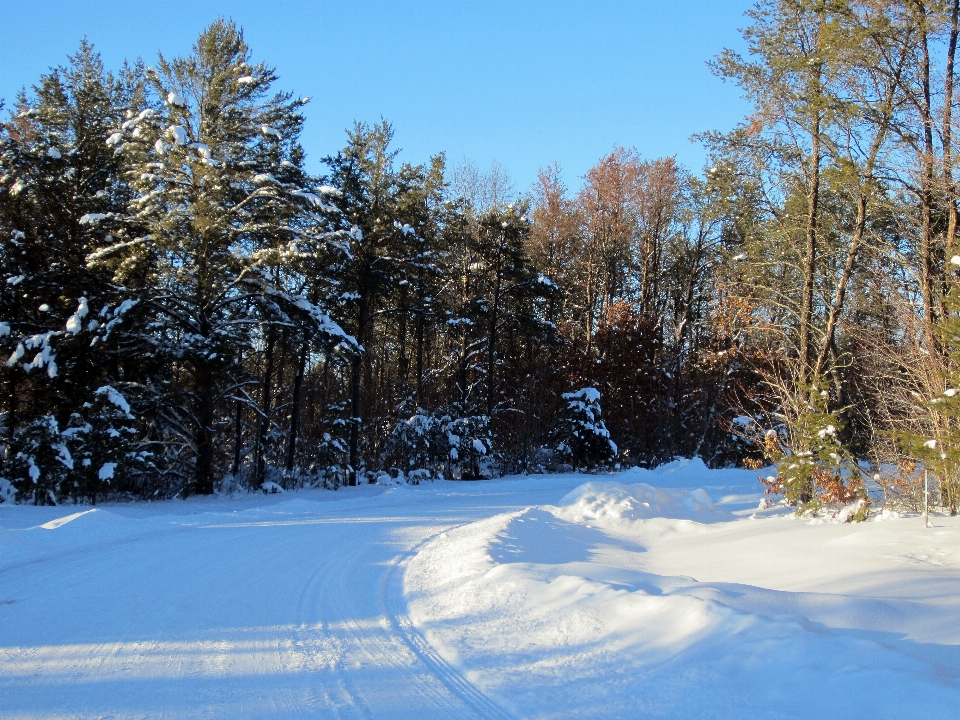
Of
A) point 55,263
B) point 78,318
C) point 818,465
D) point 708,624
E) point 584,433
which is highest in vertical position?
point 55,263

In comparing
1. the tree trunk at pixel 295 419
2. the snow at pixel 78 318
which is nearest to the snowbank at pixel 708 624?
the snow at pixel 78 318

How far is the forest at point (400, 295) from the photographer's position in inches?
551

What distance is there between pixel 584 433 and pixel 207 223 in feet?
56.2

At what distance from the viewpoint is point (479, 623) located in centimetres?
621

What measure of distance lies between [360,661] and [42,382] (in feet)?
47.2

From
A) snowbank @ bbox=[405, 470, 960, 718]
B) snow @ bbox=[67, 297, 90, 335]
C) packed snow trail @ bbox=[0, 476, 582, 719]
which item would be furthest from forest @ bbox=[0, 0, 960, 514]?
packed snow trail @ bbox=[0, 476, 582, 719]

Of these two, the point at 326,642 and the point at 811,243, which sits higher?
the point at 811,243

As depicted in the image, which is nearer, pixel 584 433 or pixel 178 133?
pixel 178 133

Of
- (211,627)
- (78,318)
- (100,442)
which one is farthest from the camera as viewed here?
(100,442)

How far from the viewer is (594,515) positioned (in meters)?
13.2

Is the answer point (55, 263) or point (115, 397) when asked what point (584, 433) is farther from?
point (55, 263)

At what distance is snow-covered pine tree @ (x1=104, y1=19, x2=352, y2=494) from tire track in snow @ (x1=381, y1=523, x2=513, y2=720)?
11477mm

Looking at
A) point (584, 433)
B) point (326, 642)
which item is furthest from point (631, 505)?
point (584, 433)

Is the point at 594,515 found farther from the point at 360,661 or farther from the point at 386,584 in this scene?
the point at 360,661
